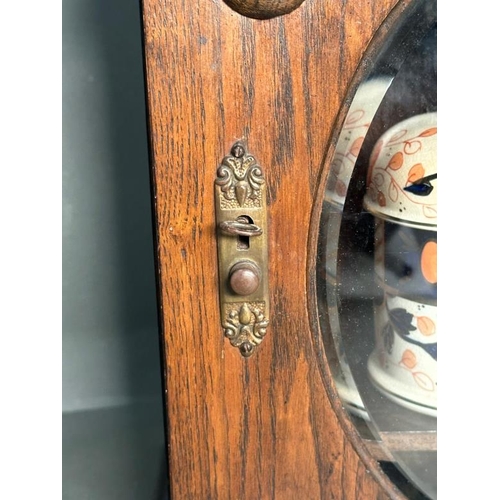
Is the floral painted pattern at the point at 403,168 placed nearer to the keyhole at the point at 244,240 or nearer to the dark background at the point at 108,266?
the keyhole at the point at 244,240

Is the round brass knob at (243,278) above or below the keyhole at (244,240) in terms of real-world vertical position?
below

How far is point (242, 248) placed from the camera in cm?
70

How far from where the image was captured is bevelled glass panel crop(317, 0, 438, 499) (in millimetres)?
710

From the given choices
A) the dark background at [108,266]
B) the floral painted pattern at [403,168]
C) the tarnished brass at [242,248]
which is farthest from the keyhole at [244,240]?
the dark background at [108,266]

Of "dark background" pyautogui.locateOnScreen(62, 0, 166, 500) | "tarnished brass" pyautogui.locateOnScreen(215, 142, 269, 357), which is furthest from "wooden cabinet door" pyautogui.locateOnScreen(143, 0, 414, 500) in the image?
"dark background" pyautogui.locateOnScreen(62, 0, 166, 500)

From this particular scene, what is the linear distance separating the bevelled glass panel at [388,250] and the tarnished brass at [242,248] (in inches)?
2.6

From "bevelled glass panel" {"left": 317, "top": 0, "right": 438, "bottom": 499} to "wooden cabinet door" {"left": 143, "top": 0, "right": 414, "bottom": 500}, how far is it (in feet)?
0.06

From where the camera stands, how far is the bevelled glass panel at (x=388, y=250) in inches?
28.0

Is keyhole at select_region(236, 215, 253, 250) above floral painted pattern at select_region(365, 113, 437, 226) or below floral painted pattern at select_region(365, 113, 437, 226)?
below

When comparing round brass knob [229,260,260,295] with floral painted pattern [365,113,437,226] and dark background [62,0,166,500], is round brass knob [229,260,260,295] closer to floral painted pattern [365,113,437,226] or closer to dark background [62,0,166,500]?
floral painted pattern [365,113,437,226]

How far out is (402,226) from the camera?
2.42ft

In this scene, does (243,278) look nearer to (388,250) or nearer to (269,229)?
(269,229)

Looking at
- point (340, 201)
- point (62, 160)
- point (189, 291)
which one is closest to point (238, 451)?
point (189, 291)

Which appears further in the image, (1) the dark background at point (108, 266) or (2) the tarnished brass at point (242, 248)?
(1) the dark background at point (108, 266)
